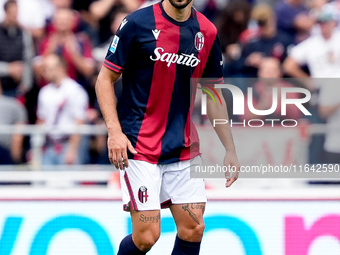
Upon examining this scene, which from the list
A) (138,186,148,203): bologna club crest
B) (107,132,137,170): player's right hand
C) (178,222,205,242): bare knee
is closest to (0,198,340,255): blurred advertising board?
(178,222,205,242): bare knee

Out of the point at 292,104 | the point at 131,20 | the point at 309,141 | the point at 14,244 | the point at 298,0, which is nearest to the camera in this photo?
the point at 131,20

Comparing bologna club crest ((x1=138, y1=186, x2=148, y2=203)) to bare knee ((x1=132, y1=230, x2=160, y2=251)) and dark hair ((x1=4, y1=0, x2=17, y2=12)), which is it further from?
dark hair ((x1=4, y1=0, x2=17, y2=12))

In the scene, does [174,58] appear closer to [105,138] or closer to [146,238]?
[146,238]

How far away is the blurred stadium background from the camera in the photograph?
507 cm

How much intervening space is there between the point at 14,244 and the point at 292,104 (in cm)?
336

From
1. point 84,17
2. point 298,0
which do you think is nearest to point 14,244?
point 84,17

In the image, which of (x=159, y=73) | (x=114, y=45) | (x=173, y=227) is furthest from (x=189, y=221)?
(x=114, y=45)

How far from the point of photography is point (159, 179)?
3967 mm

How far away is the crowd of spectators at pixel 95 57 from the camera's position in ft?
21.2

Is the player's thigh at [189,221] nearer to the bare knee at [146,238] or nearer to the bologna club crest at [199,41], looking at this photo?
the bare knee at [146,238]

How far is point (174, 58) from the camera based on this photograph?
3838 mm

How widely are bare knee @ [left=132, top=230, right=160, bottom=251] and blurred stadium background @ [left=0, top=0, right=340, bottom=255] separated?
1194 mm

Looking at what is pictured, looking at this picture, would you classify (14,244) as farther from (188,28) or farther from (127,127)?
(188,28)

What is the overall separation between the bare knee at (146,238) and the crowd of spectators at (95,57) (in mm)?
2660
